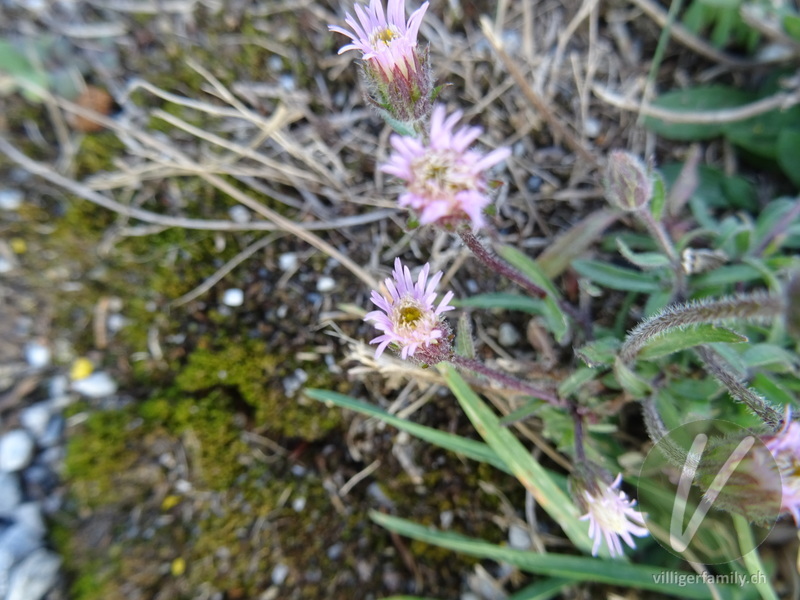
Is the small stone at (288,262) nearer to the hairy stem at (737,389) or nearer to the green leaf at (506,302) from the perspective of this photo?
the green leaf at (506,302)

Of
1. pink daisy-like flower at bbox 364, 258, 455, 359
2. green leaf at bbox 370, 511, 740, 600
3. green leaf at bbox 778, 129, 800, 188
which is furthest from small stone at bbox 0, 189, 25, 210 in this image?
green leaf at bbox 778, 129, 800, 188

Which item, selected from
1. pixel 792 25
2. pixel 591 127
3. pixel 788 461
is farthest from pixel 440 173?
pixel 792 25

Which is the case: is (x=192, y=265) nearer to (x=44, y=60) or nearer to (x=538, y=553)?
(x=44, y=60)

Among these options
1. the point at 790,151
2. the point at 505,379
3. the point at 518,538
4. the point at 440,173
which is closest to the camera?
the point at 440,173

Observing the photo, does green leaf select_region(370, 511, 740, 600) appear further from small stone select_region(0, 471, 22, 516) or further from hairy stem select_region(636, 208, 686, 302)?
small stone select_region(0, 471, 22, 516)

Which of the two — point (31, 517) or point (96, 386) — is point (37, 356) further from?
point (31, 517)
